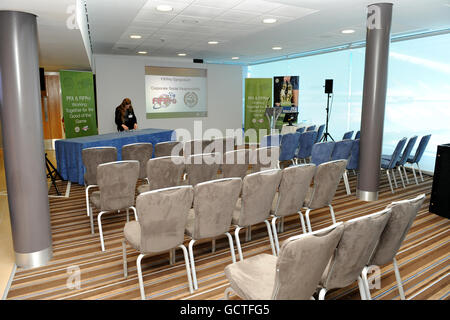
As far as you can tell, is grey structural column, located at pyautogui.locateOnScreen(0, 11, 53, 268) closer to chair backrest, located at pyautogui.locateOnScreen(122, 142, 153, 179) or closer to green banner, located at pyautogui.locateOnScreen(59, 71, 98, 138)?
chair backrest, located at pyautogui.locateOnScreen(122, 142, 153, 179)

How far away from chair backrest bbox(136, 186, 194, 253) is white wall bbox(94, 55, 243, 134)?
9271 mm

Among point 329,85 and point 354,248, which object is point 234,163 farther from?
point 329,85

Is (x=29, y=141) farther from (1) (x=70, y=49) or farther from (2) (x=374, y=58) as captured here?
(2) (x=374, y=58)

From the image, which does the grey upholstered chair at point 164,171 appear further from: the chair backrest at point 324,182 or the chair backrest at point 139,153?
the chair backrest at point 324,182

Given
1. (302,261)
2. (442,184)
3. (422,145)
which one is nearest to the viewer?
(302,261)

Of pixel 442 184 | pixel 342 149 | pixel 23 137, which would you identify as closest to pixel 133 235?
pixel 23 137

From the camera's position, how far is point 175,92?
12.6 m

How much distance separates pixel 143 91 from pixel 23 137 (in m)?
8.79

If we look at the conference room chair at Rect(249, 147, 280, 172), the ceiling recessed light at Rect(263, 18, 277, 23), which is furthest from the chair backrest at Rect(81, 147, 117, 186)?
the ceiling recessed light at Rect(263, 18, 277, 23)

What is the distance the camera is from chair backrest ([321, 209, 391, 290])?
221 centimetres

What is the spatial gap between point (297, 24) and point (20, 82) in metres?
5.42

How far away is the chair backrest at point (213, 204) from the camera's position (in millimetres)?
2988

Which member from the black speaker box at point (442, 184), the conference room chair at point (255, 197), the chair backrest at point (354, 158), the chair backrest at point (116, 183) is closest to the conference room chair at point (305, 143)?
the chair backrest at point (354, 158)
